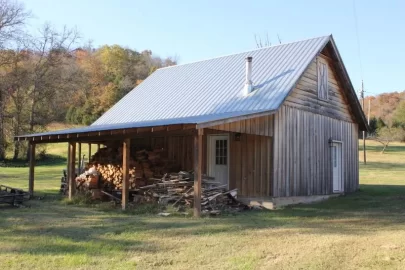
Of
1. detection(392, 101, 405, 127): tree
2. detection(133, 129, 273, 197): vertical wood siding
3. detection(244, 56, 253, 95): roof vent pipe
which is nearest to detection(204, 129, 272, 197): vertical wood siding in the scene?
detection(133, 129, 273, 197): vertical wood siding

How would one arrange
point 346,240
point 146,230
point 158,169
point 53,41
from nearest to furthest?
point 346,240, point 146,230, point 158,169, point 53,41

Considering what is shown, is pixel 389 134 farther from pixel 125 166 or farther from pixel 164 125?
pixel 164 125

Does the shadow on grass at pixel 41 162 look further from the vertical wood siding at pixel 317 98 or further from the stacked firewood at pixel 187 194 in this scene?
the vertical wood siding at pixel 317 98

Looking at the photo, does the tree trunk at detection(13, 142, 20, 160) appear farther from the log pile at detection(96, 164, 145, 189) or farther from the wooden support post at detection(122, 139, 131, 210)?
the wooden support post at detection(122, 139, 131, 210)

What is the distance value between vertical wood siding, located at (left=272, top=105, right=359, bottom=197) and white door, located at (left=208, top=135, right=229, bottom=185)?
174 centimetres

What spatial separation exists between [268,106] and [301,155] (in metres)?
2.80

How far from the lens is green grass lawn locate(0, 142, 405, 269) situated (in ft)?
21.6

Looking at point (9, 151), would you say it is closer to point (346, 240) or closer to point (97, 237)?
point (97, 237)

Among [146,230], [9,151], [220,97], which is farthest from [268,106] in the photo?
[9,151]

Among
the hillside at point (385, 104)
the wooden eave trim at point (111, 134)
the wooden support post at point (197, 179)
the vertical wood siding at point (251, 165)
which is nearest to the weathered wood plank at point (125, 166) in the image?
the wooden eave trim at point (111, 134)

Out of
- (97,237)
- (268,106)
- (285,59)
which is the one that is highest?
(285,59)

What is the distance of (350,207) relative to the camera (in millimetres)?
13398

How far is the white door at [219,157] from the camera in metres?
14.5

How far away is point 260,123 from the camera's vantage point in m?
13.1
